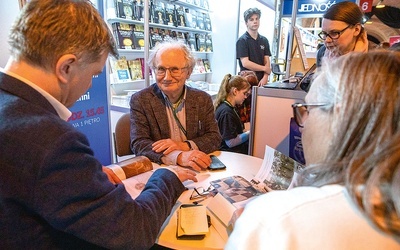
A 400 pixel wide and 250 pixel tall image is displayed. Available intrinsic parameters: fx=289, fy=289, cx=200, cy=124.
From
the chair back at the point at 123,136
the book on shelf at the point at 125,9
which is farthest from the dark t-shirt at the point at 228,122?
the book on shelf at the point at 125,9

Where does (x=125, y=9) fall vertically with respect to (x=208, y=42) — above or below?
above

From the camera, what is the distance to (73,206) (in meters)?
0.65

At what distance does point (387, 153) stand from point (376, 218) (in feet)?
0.34

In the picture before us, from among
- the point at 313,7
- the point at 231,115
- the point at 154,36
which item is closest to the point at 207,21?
the point at 154,36

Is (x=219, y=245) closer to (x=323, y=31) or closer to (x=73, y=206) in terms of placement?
(x=73, y=206)

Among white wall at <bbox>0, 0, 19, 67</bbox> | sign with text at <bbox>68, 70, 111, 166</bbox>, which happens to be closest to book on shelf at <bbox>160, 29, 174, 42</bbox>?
sign with text at <bbox>68, 70, 111, 166</bbox>

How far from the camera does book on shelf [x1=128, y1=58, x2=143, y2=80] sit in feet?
11.6

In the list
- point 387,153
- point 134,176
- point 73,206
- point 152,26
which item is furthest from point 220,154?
point 152,26

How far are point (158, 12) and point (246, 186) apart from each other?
128 inches

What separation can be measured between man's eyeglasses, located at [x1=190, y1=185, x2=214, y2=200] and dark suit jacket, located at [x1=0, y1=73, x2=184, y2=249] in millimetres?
402

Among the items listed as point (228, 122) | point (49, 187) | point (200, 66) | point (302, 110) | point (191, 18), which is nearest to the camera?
point (49, 187)

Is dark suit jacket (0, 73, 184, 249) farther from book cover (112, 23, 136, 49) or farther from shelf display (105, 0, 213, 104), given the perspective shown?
book cover (112, 23, 136, 49)

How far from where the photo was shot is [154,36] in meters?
3.80

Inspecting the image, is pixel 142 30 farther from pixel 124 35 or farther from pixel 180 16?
pixel 180 16
